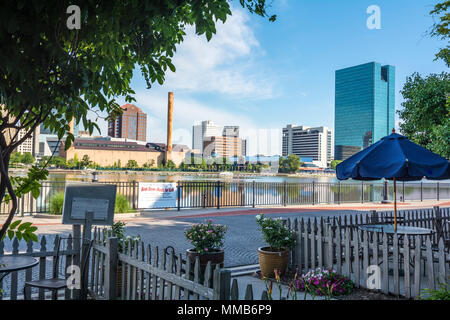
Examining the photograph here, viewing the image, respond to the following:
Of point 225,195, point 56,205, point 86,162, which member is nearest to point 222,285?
point 56,205

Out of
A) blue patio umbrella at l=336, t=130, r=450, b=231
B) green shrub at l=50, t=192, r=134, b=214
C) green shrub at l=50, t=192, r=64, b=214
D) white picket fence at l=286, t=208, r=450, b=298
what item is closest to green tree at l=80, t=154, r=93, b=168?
green shrub at l=50, t=192, r=134, b=214

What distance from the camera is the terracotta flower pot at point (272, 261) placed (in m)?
6.22

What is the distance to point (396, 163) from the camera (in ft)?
19.4

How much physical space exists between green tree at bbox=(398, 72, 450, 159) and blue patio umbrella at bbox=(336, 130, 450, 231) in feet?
26.1

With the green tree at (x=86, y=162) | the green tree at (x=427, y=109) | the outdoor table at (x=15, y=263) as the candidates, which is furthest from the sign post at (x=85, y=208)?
the green tree at (x=86, y=162)

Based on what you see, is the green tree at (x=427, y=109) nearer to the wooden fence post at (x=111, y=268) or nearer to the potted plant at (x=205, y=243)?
the potted plant at (x=205, y=243)

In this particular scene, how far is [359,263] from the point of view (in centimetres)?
567

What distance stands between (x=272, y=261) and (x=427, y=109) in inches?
476

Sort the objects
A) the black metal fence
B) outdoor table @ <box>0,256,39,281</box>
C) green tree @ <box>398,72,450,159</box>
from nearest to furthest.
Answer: outdoor table @ <box>0,256,39,281</box> < green tree @ <box>398,72,450,159</box> < the black metal fence

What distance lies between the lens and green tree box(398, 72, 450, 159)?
543 inches

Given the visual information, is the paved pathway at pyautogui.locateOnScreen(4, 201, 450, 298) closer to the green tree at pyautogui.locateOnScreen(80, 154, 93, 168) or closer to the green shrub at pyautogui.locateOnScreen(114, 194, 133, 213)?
the green shrub at pyautogui.locateOnScreen(114, 194, 133, 213)

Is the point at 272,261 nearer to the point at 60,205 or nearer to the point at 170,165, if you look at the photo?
the point at 60,205
